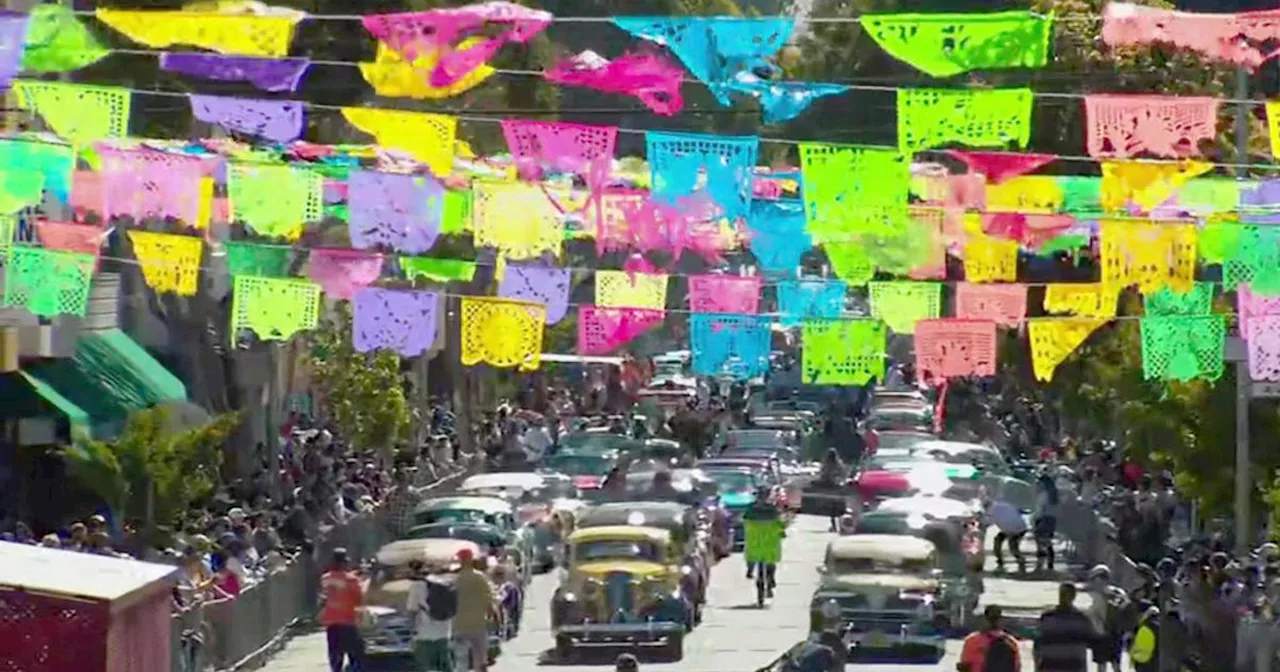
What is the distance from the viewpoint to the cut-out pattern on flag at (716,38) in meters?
18.8

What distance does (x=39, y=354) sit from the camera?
120 feet

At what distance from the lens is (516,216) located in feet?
86.7

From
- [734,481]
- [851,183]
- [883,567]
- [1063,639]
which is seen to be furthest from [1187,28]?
[734,481]

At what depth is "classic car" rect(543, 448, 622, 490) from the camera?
46906 millimetres

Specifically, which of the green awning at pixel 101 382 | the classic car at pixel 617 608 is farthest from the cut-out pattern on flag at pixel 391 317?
the green awning at pixel 101 382

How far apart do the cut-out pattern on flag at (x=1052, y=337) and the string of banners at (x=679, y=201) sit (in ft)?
0.11

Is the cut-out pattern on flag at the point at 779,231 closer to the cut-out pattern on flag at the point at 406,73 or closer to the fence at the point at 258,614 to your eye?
the cut-out pattern on flag at the point at 406,73

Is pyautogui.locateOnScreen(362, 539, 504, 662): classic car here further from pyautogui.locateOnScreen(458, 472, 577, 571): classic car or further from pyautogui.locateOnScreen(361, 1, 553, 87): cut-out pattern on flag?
pyautogui.locateOnScreen(361, 1, 553, 87): cut-out pattern on flag

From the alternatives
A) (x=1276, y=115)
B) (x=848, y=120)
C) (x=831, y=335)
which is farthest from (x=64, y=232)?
(x=848, y=120)

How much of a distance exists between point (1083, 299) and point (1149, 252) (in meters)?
7.01

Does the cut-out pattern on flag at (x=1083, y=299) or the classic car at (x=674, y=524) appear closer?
the cut-out pattern on flag at (x=1083, y=299)

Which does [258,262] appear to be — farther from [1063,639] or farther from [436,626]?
[1063,639]

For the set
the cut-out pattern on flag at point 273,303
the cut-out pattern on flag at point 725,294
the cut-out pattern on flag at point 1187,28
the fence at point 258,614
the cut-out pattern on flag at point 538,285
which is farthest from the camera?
the cut-out pattern on flag at point 725,294

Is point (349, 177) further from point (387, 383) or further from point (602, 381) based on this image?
point (602, 381)
